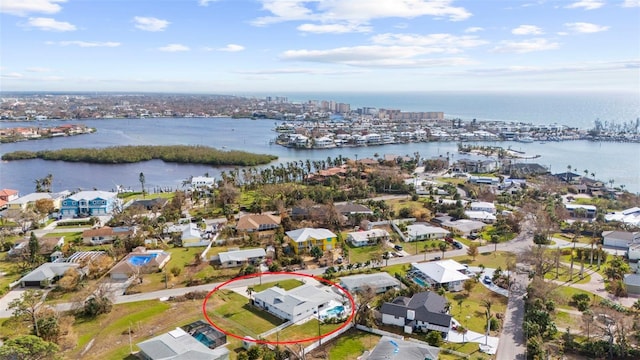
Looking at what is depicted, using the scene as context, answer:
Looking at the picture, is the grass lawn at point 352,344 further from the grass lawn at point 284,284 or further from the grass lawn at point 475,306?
the grass lawn at point 284,284

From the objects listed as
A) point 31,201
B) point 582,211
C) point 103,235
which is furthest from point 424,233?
point 31,201

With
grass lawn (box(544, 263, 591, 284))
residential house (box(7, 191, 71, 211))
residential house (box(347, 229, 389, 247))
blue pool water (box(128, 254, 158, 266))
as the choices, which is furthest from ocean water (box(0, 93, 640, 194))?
grass lawn (box(544, 263, 591, 284))

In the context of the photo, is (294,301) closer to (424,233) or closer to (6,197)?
(424,233)

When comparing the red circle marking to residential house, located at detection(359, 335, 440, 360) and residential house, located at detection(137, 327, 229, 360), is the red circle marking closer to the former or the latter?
residential house, located at detection(137, 327, 229, 360)

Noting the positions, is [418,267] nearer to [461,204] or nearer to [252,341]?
[252,341]

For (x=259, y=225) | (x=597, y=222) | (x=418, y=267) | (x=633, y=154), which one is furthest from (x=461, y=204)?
(x=633, y=154)

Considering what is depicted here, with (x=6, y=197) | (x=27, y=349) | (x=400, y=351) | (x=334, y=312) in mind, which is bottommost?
(x=334, y=312)
